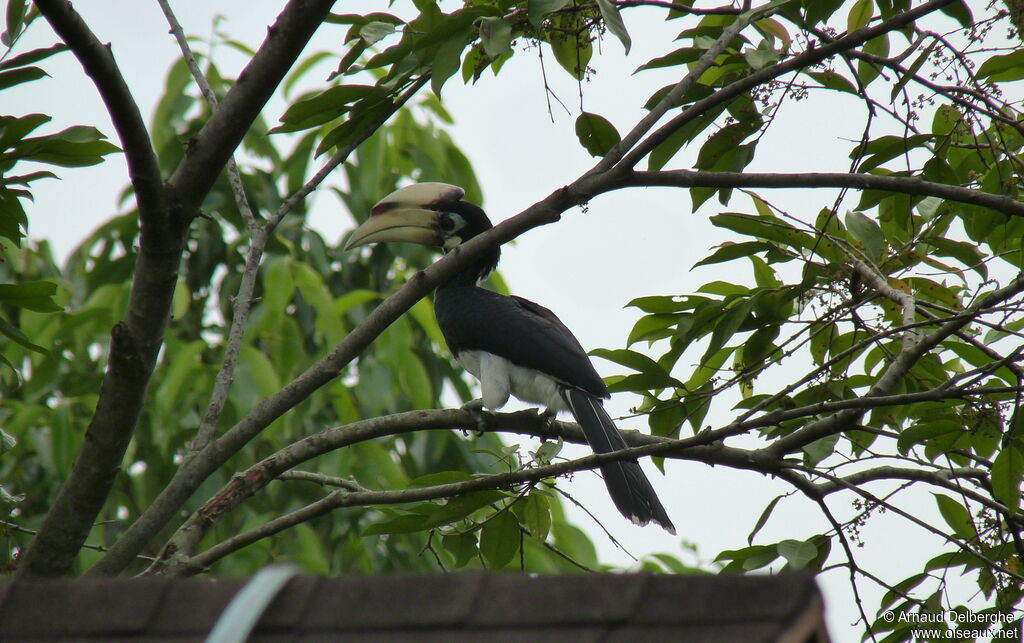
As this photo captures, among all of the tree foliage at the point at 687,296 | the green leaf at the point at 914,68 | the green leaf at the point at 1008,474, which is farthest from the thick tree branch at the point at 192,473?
the green leaf at the point at 1008,474

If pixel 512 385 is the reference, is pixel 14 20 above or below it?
below

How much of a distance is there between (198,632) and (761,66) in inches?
76.6

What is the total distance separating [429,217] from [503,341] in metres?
1.05

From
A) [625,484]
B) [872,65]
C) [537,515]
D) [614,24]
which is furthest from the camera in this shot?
[625,484]

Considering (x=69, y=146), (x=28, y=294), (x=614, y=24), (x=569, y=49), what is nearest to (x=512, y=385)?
(x=569, y=49)

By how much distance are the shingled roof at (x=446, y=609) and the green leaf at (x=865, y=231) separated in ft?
5.94

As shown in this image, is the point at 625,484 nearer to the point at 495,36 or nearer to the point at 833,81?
the point at 833,81

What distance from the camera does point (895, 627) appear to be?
9.80 ft

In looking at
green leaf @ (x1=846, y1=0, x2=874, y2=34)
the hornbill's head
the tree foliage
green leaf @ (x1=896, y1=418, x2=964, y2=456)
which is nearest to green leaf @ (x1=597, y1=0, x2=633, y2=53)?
the tree foliage

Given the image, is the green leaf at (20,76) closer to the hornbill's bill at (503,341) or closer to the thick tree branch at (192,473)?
the thick tree branch at (192,473)

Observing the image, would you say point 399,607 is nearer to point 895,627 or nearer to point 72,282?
point 895,627

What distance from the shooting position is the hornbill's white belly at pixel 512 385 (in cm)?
471

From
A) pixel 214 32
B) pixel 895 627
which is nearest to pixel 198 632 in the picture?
pixel 895 627

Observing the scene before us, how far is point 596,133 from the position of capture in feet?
9.32
